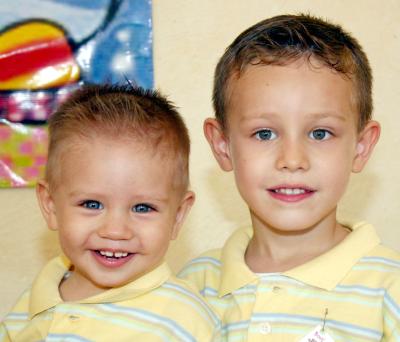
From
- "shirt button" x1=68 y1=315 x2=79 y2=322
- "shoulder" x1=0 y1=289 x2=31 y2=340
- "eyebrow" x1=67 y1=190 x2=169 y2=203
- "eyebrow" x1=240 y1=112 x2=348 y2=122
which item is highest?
"eyebrow" x1=240 y1=112 x2=348 y2=122

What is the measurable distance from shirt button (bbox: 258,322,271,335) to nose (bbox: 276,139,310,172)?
30 cm

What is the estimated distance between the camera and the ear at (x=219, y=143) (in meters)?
1.58

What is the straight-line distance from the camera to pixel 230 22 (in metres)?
2.07

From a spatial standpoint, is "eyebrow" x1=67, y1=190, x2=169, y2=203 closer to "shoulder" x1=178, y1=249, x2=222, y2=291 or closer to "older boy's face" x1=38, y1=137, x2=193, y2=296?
"older boy's face" x1=38, y1=137, x2=193, y2=296

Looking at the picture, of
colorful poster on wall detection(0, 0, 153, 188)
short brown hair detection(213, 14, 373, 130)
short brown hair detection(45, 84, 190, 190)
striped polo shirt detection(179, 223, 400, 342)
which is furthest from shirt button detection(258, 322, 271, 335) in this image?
colorful poster on wall detection(0, 0, 153, 188)

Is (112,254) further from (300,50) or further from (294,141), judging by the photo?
(300,50)

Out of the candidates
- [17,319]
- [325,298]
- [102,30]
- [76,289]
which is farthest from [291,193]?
[102,30]

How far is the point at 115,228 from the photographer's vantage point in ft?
4.42

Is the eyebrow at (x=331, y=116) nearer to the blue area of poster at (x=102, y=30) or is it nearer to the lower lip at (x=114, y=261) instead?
the lower lip at (x=114, y=261)

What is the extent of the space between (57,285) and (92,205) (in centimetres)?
23

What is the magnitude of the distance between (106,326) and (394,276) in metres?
0.55

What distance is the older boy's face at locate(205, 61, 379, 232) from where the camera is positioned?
1.38m

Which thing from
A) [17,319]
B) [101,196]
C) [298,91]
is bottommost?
[17,319]

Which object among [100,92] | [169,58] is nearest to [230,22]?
[169,58]
